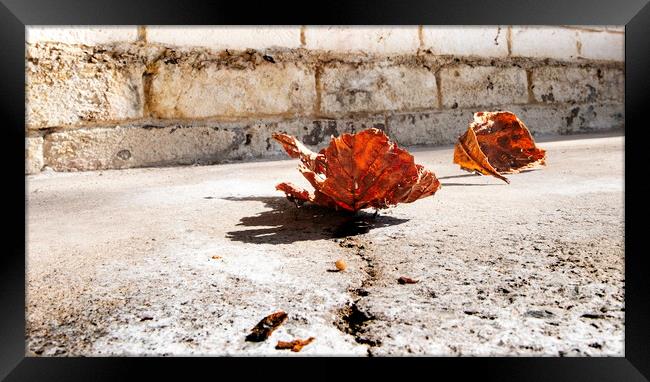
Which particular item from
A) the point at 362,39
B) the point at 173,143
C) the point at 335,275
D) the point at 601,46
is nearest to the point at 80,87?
the point at 173,143

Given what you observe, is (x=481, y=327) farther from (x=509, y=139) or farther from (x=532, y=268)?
(x=509, y=139)

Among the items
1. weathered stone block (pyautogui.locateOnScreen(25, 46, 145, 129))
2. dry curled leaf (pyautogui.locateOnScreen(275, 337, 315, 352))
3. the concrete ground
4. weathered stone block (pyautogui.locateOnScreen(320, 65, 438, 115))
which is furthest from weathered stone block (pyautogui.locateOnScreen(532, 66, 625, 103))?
dry curled leaf (pyautogui.locateOnScreen(275, 337, 315, 352))

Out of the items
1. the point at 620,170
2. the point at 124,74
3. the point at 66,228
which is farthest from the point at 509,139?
the point at 124,74

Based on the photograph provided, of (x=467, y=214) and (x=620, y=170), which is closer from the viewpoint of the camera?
(x=467, y=214)

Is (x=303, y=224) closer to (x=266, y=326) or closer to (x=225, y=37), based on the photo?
(x=266, y=326)

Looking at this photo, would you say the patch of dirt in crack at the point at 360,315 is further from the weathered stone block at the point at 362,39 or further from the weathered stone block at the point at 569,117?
the weathered stone block at the point at 569,117

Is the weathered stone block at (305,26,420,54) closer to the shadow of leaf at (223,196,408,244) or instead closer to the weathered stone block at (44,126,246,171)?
the weathered stone block at (44,126,246,171)
